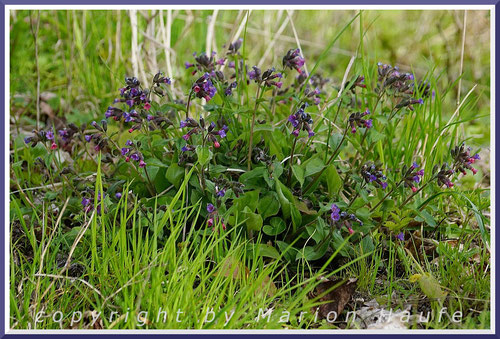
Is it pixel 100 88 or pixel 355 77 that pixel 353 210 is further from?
pixel 100 88

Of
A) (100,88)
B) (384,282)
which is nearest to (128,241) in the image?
(384,282)

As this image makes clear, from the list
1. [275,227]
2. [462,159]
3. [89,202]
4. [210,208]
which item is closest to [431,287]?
[462,159]

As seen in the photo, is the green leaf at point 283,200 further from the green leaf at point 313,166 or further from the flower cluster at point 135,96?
the flower cluster at point 135,96

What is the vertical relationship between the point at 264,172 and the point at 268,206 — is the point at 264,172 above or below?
above

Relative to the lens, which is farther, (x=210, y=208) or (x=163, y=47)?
(x=163, y=47)

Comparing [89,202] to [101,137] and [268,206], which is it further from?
[268,206]

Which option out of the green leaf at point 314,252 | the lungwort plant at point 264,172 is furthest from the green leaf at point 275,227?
the green leaf at point 314,252
